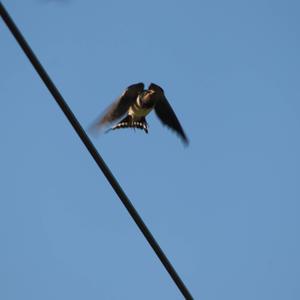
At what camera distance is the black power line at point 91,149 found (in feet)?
10.7

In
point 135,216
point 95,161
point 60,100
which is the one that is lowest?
point 135,216

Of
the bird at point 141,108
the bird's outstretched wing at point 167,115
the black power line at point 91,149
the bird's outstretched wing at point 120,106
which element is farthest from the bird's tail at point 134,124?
the black power line at point 91,149

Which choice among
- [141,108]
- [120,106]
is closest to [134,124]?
[141,108]

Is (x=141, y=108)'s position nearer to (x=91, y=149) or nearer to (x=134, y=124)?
(x=134, y=124)

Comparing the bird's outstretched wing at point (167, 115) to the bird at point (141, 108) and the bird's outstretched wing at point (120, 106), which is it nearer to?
the bird at point (141, 108)

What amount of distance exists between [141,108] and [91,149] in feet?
17.3

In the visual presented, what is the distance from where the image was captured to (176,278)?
11.8 feet

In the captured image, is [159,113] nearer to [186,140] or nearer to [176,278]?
[186,140]

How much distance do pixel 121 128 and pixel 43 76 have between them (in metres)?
5.80

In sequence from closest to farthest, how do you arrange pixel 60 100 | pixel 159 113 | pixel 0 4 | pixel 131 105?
1. pixel 0 4
2. pixel 60 100
3. pixel 131 105
4. pixel 159 113

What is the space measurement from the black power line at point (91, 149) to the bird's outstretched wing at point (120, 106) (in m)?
3.73

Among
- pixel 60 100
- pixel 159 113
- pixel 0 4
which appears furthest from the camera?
pixel 159 113

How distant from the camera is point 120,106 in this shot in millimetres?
8289

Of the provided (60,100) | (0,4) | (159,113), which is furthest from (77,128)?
(159,113)
